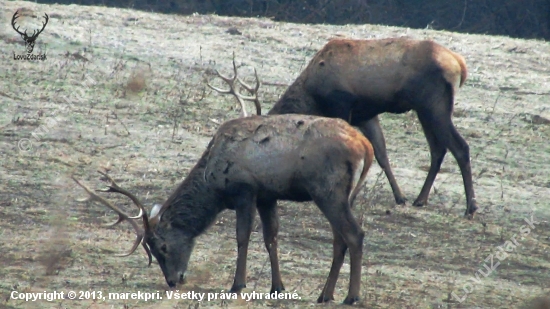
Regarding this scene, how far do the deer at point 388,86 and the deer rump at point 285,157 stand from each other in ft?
8.06

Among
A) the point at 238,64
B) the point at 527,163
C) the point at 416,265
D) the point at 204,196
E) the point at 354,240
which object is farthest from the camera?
the point at 238,64

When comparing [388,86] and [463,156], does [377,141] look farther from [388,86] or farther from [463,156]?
[463,156]

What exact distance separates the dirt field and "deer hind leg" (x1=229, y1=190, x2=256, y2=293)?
22 cm

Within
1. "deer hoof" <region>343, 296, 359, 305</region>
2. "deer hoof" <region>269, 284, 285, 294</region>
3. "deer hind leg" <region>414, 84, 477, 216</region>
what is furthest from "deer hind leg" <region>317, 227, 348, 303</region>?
"deer hind leg" <region>414, 84, 477, 216</region>

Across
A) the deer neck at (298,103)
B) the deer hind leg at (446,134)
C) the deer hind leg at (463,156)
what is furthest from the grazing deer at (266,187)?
the deer hind leg at (463,156)

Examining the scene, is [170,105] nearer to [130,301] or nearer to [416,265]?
[416,265]

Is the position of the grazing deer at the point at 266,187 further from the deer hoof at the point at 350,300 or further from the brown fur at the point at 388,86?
the brown fur at the point at 388,86

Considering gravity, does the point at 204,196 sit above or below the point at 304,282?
above

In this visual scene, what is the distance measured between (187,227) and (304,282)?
928 mm

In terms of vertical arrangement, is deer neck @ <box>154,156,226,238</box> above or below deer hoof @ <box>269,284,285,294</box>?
above

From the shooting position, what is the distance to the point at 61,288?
749 cm

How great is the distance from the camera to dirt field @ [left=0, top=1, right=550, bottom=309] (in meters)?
8.05

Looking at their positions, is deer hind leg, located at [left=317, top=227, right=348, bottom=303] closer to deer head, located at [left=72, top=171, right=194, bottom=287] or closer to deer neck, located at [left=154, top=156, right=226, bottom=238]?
deer neck, located at [left=154, top=156, right=226, bottom=238]

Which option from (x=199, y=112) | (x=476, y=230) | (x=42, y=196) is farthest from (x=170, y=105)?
(x=476, y=230)
